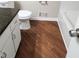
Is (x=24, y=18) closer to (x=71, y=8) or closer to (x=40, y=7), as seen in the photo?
(x=40, y=7)

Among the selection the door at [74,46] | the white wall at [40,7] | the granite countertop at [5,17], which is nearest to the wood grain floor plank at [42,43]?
the white wall at [40,7]

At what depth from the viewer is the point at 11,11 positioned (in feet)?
6.08

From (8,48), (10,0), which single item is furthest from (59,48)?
(10,0)

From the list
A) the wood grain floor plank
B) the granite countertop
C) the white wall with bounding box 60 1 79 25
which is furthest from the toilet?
the white wall with bounding box 60 1 79 25

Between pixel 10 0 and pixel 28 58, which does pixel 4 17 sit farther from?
pixel 10 0

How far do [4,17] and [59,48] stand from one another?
1.27 meters

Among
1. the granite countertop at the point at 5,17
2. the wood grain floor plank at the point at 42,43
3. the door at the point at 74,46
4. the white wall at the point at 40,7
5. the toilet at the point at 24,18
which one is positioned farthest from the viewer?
the white wall at the point at 40,7

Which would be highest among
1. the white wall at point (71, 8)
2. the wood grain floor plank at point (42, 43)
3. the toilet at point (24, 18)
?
the white wall at point (71, 8)

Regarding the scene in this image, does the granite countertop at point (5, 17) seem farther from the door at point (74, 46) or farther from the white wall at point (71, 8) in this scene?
the white wall at point (71, 8)

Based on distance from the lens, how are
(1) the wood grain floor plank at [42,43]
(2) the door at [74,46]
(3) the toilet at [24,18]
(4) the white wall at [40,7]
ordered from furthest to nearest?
(4) the white wall at [40,7], (3) the toilet at [24,18], (1) the wood grain floor plank at [42,43], (2) the door at [74,46]

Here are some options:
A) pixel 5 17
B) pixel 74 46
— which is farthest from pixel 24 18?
pixel 74 46

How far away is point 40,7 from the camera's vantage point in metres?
3.31

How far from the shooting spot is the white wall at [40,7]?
3.25 metres

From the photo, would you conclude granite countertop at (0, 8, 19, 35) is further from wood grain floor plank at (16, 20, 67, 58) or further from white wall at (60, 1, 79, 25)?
white wall at (60, 1, 79, 25)
